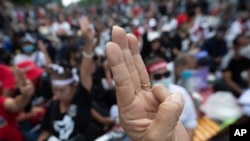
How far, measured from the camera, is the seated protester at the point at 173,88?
2688 millimetres

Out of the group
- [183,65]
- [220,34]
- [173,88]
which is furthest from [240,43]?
[173,88]

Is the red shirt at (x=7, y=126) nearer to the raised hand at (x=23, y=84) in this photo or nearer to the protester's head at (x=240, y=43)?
the raised hand at (x=23, y=84)

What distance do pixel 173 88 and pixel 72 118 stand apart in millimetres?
910

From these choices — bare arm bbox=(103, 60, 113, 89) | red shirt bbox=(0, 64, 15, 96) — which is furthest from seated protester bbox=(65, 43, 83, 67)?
red shirt bbox=(0, 64, 15, 96)

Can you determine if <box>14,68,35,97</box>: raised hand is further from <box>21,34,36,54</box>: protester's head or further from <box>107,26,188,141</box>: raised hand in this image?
<box>21,34,36,54</box>: protester's head

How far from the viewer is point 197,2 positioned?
14992mm

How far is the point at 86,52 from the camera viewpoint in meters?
3.19

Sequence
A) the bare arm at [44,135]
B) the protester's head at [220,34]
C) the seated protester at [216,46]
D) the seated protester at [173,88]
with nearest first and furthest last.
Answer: the seated protester at [173,88], the bare arm at [44,135], the seated protester at [216,46], the protester's head at [220,34]

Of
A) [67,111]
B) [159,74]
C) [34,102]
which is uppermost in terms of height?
[159,74]

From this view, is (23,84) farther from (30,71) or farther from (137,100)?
(137,100)

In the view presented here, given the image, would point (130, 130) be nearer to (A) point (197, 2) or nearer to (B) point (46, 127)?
(B) point (46, 127)

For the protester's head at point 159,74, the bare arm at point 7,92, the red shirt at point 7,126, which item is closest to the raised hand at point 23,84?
the red shirt at point 7,126

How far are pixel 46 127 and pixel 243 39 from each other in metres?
3.33

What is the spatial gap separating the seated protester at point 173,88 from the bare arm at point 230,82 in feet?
5.97
